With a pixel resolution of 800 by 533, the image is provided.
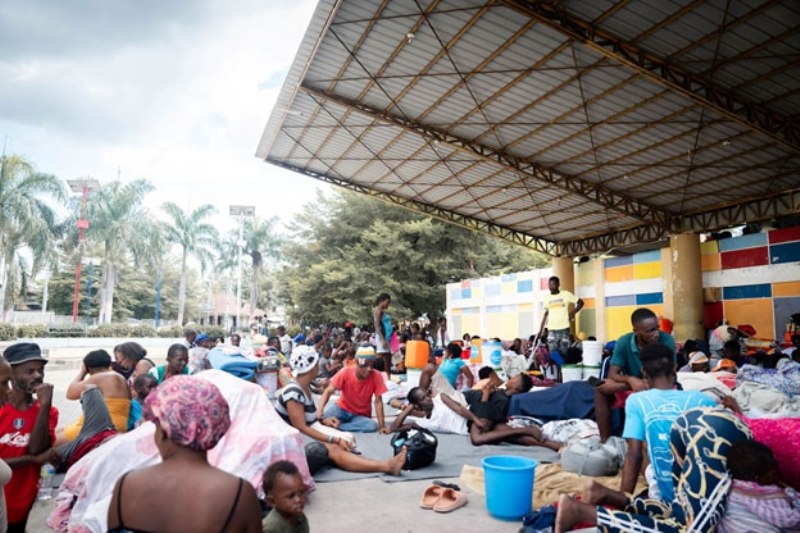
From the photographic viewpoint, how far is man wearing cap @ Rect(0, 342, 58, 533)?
9.92ft

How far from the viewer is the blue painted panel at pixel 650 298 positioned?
1623 cm

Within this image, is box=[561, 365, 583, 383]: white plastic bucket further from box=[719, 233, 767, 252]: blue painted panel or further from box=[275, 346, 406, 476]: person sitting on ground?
box=[719, 233, 767, 252]: blue painted panel

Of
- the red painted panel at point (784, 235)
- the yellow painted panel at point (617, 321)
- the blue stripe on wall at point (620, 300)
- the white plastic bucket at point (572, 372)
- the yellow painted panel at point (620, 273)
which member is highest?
the red painted panel at point (784, 235)

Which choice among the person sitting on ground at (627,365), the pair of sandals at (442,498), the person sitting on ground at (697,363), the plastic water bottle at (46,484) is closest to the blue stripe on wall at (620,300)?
the person sitting on ground at (697,363)

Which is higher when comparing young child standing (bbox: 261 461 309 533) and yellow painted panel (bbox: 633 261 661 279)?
yellow painted panel (bbox: 633 261 661 279)

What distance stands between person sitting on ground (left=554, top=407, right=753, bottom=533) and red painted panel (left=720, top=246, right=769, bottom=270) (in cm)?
1332

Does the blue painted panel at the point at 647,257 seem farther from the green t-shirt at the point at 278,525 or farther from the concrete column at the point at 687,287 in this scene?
the green t-shirt at the point at 278,525

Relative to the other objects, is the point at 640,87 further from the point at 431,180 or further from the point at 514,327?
the point at 514,327

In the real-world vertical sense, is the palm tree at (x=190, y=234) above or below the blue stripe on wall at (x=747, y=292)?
above

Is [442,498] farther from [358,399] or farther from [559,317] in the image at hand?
[559,317]

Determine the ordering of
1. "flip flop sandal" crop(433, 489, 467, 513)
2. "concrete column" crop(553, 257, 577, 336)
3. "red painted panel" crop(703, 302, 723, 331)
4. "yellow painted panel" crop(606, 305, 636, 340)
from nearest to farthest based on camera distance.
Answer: "flip flop sandal" crop(433, 489, 467, 513) < "red painted panel" crop(703, 302, 723, 331) < "yellow painted panel" crop(606, 305, 636, 340) < "concrete column" crop(553, 257, 577, 336)

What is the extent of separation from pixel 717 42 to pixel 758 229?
7778 millimetres

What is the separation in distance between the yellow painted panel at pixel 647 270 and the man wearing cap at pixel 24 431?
16.4 metres

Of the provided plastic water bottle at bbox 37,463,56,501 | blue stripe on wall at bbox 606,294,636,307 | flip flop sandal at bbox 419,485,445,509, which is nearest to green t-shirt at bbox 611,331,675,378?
flip flop sandal at bbox 419,485,445,509
